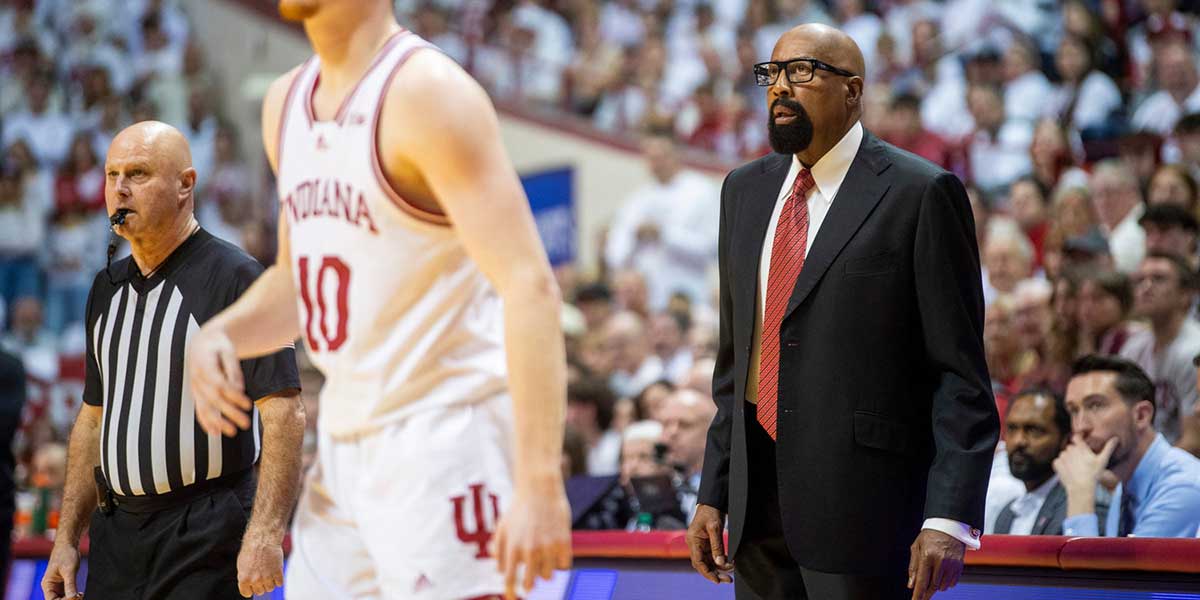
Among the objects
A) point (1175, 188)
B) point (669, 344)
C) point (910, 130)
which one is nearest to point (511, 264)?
point (1175, 188)

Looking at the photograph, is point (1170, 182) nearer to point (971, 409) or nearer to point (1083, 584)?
point (1083, 584)

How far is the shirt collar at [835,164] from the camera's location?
3.41 meters

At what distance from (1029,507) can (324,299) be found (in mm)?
3568

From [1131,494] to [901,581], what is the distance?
7.09ft

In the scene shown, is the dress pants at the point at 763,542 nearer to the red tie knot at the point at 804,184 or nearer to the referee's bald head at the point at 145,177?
the red tie knot at the point at 804,184

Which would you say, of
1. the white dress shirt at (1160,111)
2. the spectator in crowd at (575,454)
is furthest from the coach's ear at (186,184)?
the white dress shirt at (1160,111)

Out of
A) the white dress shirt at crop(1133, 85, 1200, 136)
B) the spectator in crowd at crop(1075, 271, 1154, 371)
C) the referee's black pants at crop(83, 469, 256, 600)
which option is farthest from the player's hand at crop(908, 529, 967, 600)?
the white dress shirt at crop(1133, 85, 1200, 136)

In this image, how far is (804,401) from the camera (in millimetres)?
3270

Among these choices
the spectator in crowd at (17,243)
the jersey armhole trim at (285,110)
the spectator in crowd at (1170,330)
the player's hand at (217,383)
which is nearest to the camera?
the player's hand at (217,383)

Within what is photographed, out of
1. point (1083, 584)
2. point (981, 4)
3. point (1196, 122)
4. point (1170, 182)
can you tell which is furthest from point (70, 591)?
point (981, 4)

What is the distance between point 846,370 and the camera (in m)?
3.22

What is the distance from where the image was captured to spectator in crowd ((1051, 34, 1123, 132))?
10406 millimetres

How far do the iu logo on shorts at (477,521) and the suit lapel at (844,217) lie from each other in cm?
112

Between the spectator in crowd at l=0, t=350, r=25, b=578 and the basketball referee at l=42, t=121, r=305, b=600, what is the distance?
1403 millimetres
